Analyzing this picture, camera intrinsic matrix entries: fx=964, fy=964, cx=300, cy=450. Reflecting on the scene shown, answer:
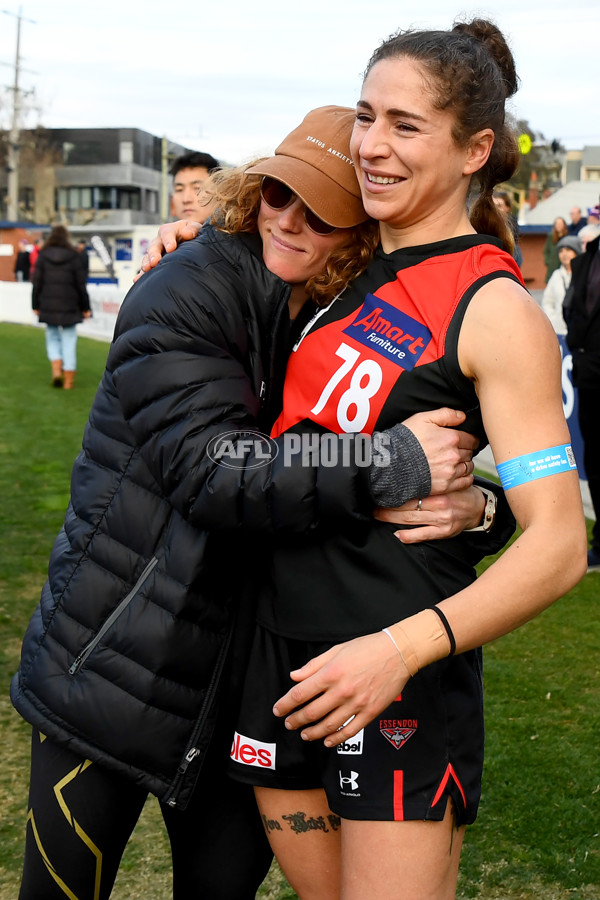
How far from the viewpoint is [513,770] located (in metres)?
4.10

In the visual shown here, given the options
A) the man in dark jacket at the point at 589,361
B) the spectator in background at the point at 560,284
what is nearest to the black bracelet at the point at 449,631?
the man in dark jacket at the point at 589,361

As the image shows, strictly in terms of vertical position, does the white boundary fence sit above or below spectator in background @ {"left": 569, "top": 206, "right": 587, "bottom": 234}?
below

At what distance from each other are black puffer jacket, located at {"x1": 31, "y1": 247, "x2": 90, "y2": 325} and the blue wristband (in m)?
11.8

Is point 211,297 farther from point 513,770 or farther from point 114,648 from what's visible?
point 513,770

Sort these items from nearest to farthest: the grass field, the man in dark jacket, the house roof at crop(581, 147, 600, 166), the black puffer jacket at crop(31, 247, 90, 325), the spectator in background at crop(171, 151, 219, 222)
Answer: the grass field
the man in dark jacket
the spectator in background at crop(171, 151, 219, 222)
the black puffer jacket at crop(31, 247, 90, 325)
the house roof at crop(581, 147, 600, 166)

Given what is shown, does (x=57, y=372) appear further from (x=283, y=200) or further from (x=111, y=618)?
(x=111, y=618)

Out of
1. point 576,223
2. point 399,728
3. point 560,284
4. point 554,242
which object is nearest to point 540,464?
point 399,728

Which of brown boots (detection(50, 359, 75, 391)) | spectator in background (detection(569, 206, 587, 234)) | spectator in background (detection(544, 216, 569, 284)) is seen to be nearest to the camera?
brown boots (detection(50, 359, 75, 391))

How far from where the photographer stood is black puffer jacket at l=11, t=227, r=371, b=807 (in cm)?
193

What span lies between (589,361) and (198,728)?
5141mm

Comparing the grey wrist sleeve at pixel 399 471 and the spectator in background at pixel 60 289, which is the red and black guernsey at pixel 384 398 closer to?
the grey wrist sleeve at pixel 399 471

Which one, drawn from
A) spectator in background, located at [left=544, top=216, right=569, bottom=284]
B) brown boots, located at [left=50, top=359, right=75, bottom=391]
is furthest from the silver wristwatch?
spectator in background, located at [left=544, top=216, right=569, bottom=284]

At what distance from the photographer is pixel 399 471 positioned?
1937 mm

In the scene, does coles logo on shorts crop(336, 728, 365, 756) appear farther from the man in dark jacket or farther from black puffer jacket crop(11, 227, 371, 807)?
the man in dark jacket
